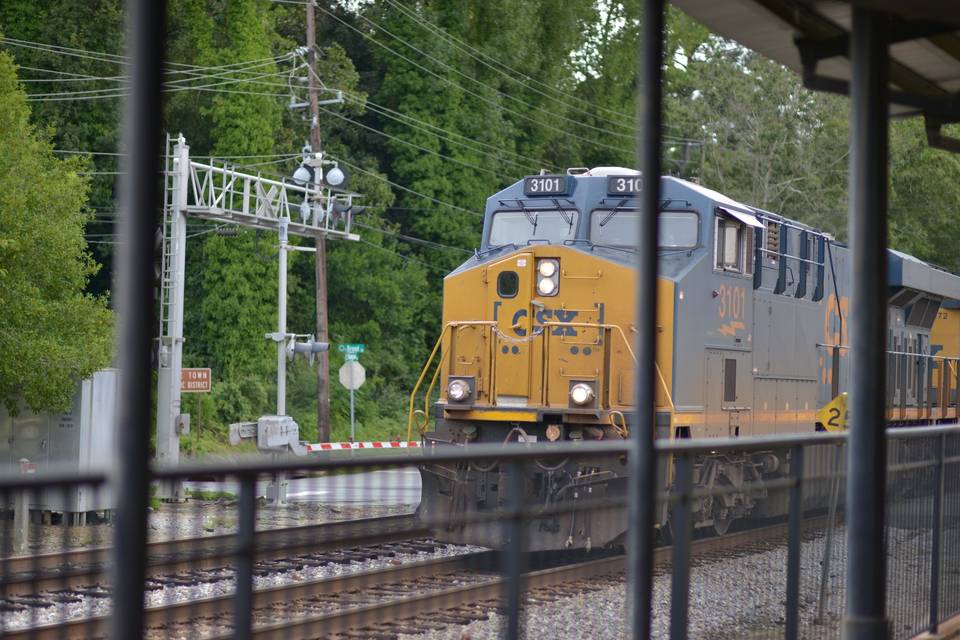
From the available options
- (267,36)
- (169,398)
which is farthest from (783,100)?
(169,398)

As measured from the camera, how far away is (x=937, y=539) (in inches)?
346

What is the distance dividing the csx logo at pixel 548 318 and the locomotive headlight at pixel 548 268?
15.1 inches

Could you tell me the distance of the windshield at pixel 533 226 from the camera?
45.6ft

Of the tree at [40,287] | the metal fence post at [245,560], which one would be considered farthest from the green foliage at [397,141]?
the metal fence post at [245,560]

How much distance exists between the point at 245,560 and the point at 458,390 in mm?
9933

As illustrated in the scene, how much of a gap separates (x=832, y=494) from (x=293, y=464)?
4.89 m

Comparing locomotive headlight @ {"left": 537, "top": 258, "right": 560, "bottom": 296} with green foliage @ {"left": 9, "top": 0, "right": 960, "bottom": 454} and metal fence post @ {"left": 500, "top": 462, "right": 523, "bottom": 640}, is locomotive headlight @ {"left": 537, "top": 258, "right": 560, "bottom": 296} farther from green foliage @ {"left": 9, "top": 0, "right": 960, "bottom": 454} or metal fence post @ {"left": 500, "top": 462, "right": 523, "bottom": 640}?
green foliage @ {"left": 9, "top": 0, "right": 960, "bottom": 454}

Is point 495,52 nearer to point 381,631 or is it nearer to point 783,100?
point 783,100

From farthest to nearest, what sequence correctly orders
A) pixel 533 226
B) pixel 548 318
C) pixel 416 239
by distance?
pixel 416 239 < pixel 533 226 < pixel 548 318

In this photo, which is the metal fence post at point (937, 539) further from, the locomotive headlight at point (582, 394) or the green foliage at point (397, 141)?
the green foliage at point (397, 141)

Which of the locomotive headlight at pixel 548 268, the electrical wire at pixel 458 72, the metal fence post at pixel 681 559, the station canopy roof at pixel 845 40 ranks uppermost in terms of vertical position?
the electrical wire at pixel 458 72

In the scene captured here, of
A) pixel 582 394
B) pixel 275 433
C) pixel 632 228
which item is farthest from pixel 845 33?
pixel 275 433

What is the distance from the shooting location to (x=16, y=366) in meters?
18.1

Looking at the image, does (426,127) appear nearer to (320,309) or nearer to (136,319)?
(320,309)
